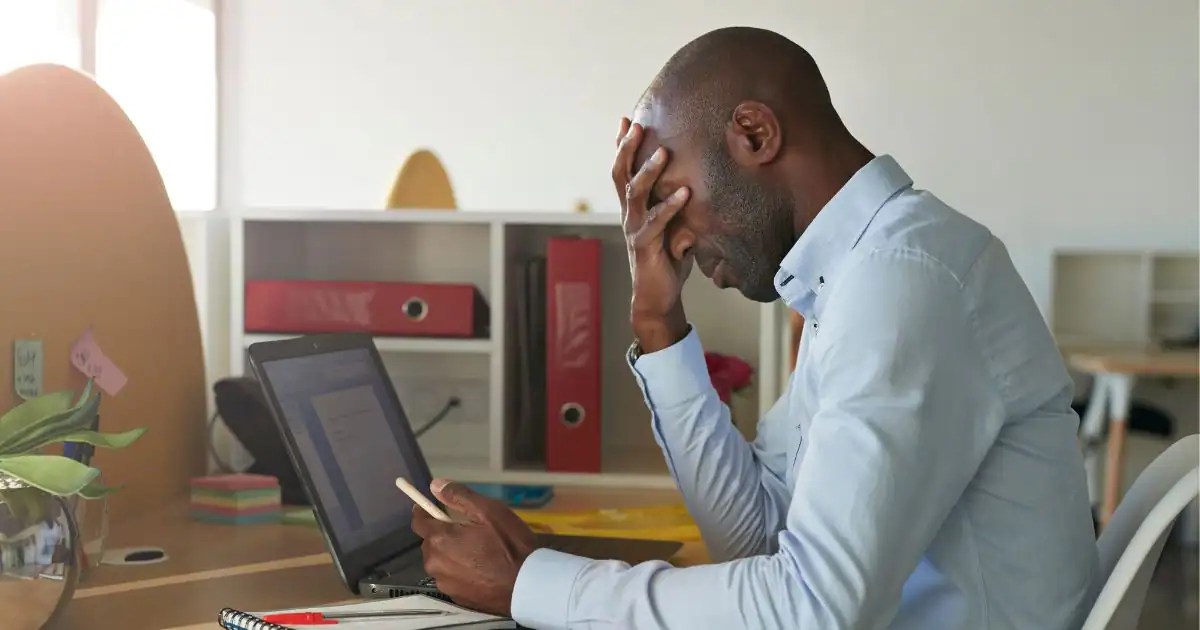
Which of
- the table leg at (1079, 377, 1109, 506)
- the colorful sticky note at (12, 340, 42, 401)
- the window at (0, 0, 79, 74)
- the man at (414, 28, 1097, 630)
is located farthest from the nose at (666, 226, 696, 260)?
the table leg at (1079, 377, 1109, 506)

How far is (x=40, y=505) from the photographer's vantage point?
107 cm

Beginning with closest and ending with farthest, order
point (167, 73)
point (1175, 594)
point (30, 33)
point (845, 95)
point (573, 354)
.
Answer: point (573, 354) < point (30, 33) < point (167, 73) < point (1175, 594) < point (845, 95)

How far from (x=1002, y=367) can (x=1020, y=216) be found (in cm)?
386

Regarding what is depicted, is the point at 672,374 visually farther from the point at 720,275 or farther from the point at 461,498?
the point at 461,498

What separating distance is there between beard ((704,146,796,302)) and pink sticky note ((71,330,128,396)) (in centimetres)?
84

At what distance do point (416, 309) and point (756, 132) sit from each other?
3.25ft

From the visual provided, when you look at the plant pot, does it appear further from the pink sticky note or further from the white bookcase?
the white bookcase

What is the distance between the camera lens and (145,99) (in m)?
3.09

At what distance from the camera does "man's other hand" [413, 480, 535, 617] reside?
1.09 meters

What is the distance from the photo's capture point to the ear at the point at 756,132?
1.08 meters

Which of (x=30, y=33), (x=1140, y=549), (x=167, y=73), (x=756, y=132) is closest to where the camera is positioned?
(x=1140, y=549)

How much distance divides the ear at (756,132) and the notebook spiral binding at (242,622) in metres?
0.56

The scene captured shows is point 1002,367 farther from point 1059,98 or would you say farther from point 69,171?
point 1059,98

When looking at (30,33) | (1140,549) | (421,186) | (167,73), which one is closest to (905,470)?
(1140,549)
